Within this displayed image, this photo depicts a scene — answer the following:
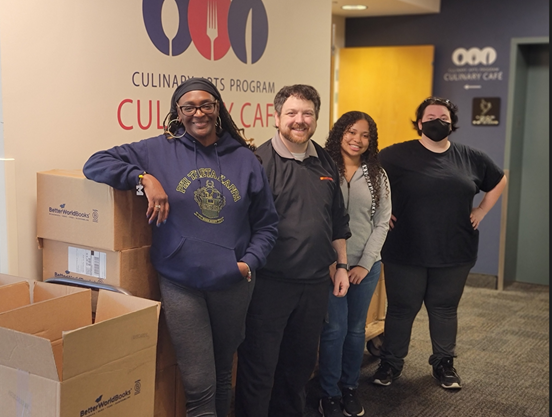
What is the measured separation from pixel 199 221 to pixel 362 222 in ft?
3.04

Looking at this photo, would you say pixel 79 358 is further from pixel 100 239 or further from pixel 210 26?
pixel 210 26

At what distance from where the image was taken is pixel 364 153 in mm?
2824

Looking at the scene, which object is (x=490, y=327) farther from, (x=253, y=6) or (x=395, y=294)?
(x=253, y=6)

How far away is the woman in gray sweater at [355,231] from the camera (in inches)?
109

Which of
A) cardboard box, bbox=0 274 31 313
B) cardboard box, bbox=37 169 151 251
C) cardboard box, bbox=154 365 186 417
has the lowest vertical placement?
cardboard box, bbox=154 365 186 417

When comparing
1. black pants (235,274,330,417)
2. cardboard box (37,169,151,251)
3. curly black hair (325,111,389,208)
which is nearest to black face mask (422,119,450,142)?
curly black hair (325,111,389,208)

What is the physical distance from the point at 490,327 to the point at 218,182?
2.89 metres

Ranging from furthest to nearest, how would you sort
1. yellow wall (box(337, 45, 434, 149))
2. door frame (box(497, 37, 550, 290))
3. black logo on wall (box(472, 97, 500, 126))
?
yellow wall (box(337, 45, 434, 149)), black logo on wall (box(472, 97, 500, 126)), door frame (box(497, 37, 550, 290))

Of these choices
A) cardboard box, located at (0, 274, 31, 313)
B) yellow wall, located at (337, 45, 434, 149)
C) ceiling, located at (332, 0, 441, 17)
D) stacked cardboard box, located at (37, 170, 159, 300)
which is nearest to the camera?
cardboard box, located at (0, 274, 31, 313)

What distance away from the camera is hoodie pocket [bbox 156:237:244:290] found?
6.81 feet

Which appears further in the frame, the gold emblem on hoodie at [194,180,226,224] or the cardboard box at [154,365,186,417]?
the cardboard box at [154,365,186,417]

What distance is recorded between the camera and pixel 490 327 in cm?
436

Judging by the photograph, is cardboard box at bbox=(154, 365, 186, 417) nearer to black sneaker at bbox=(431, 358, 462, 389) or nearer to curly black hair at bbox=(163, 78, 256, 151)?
curly black hair at bbox=(163, 78, 256, 151)

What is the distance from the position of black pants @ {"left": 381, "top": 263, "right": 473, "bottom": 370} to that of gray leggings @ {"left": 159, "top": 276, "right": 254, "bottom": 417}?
1.17m
